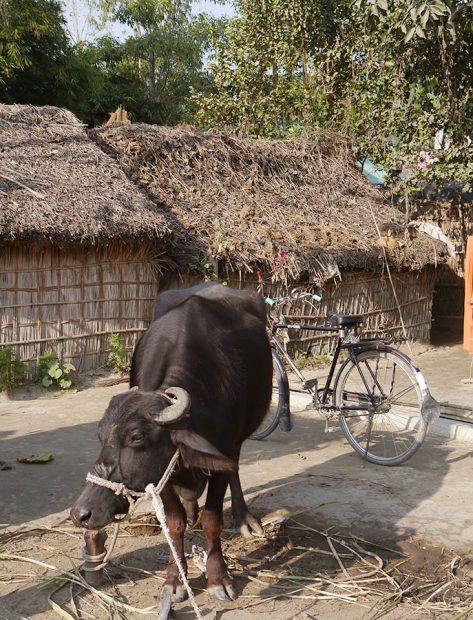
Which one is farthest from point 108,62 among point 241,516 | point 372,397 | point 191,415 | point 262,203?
point 191,415

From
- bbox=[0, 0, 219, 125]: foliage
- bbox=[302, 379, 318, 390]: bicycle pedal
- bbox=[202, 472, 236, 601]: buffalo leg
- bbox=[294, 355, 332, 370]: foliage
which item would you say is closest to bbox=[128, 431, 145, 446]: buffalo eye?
bbox=[202, 472, 236, 601]: buffalo leg

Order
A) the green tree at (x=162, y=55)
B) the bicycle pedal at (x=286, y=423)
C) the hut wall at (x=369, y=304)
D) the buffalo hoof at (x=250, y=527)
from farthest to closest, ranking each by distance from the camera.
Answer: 1. the green tree at (x=162, y=55)
2. the hut wall at (x=369, y=304)
3. the bicycle pedal at (x=286, y=423)
4. the buffalo hoof at (x=250, y=527)

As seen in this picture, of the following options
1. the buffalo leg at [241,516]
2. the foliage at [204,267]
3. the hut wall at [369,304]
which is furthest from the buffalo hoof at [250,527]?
the hut wall at [369,304]

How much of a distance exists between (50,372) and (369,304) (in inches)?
202

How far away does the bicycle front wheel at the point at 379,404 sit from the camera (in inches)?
223

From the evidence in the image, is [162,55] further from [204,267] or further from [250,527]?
[250,527]

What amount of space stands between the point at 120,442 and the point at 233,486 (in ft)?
5.34

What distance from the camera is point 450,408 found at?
7215 mm

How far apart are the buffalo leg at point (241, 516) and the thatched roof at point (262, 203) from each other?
5.48 metres

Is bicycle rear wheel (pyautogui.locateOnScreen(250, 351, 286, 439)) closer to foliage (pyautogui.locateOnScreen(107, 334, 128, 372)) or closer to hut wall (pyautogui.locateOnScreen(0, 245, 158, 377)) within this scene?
foliage (pyautogui.locateOnScreen(107, 334, 128, 372))

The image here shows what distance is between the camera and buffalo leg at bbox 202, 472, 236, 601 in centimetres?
362

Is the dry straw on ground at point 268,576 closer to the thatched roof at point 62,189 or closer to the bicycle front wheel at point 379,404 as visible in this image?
the bicycle front wheel at point 379,404

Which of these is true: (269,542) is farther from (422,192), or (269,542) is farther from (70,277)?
(422,192)

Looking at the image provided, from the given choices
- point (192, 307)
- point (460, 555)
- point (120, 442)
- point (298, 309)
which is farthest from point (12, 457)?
point (298, 309)
